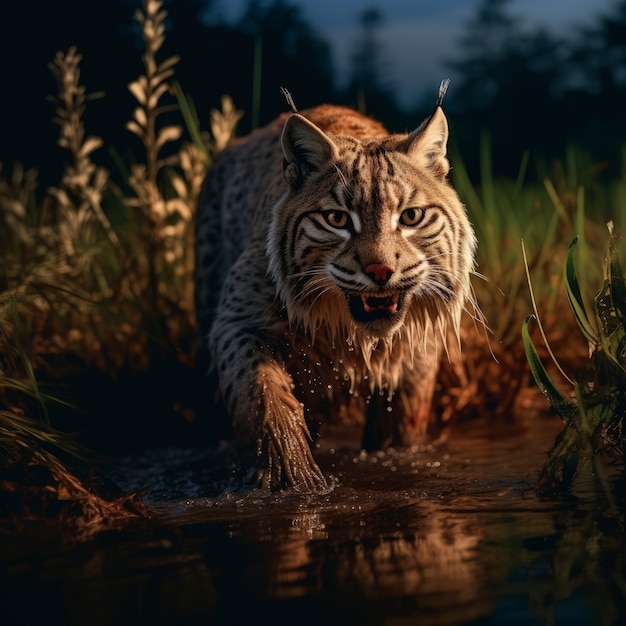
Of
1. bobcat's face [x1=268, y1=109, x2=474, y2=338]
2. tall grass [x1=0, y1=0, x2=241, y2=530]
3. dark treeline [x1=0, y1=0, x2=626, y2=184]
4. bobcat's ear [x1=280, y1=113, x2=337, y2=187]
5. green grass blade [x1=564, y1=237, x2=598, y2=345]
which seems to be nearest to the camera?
green grass blade [x1=564, y1=237, x2=598, y2=345]

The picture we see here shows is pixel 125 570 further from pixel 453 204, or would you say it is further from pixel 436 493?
pixel 453 204

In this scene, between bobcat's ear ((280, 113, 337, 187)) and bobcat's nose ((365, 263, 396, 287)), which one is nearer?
bobcat's nose ((365, 263, 396, 287))

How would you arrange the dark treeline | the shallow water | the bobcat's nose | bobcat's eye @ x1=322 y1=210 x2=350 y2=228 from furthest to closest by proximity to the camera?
→ 1. the dark treeline
2. bobcat's eye @ x1=322 y1=210 x2=350 y2=228
3. the bobcat's nose
4. the shallow water

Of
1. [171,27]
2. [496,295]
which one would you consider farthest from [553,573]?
[171,27]

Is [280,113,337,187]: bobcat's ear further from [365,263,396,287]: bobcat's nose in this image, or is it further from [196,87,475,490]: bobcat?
[365,263,396,287]: bobcat's nose

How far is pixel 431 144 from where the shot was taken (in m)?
4.36

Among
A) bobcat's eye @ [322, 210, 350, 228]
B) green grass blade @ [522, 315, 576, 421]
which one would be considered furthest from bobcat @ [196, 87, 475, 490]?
green grass blade @ [522, 315, 576, 421]

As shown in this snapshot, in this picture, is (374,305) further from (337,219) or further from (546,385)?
(546,385)

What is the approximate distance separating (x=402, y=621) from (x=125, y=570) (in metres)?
0.90

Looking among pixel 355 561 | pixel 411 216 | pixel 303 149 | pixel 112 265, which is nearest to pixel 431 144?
pixel 411 216

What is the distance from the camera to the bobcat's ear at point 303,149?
421cm

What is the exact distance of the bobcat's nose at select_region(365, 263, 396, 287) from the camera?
3779 millimetres

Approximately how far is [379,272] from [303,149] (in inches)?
31.5

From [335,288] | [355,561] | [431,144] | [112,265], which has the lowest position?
[355,561]
